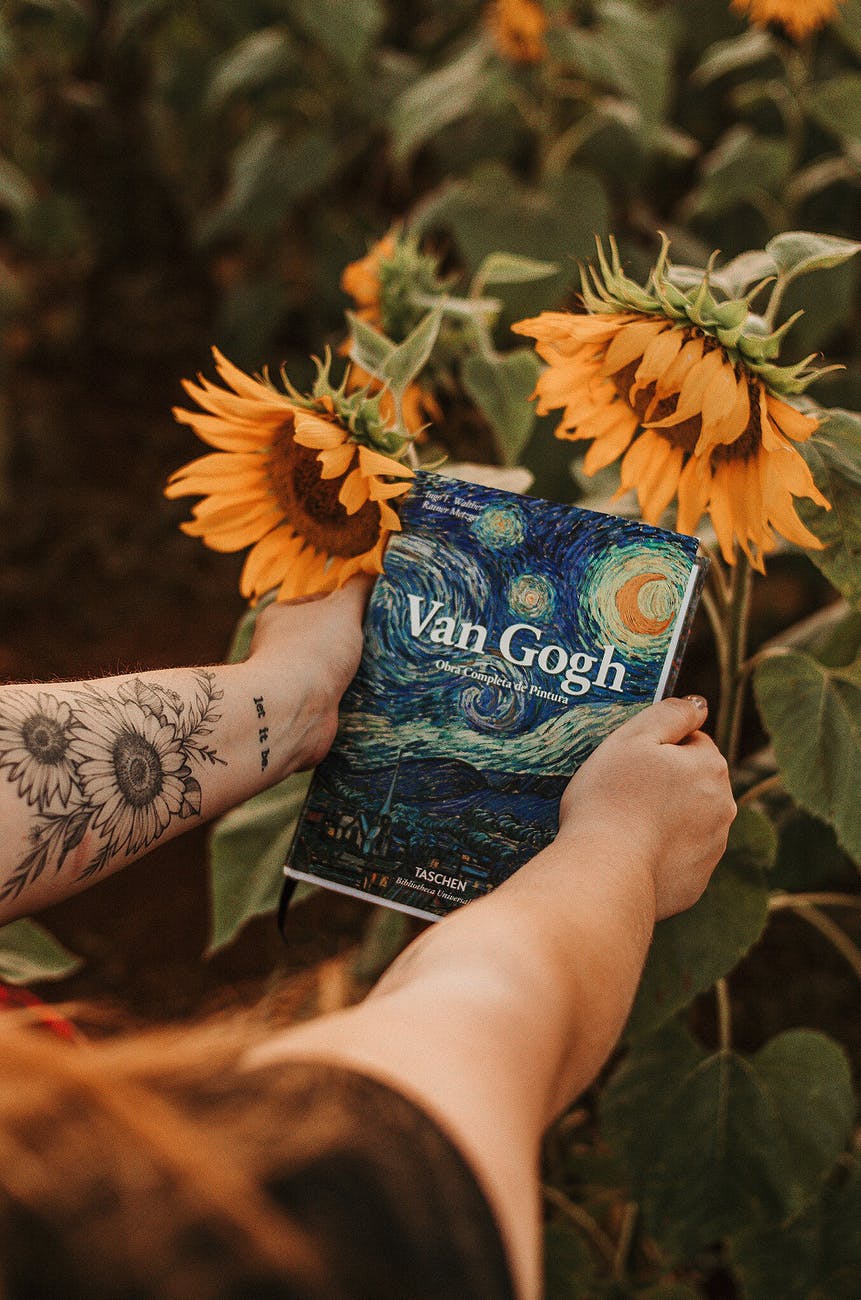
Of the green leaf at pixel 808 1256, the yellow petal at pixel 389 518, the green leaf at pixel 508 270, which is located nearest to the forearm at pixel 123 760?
the yellow petal at pixel 389 518

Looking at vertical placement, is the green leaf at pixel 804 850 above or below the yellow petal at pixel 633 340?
below

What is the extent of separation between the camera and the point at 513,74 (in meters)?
1.43

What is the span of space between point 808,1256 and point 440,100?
128 centimetres

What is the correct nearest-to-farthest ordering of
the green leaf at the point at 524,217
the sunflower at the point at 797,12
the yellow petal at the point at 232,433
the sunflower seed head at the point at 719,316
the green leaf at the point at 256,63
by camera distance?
the sunflower seed head at the point at 719,316 → the yellow petal at the point at 232,433 → the green leaf at the point at 524,217 → the sunflower at the point at 797,12 → the green leaf at the point at 256,63

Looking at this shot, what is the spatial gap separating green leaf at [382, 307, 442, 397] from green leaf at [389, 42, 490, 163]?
0.71m

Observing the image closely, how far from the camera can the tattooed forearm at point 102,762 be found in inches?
23.4

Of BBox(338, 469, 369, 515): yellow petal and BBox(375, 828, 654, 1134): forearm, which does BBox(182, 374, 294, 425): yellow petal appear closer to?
BBox(338, 469, 369, 515): yellow petal

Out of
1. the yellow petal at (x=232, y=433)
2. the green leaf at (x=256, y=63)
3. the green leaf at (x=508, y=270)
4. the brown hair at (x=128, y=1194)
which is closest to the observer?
the brown hair at (x=128, y=1194)

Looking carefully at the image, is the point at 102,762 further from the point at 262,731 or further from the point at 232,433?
the point at 232,433

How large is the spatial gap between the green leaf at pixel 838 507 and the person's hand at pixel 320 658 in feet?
0.87

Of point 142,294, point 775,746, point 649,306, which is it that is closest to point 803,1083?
point 775,746

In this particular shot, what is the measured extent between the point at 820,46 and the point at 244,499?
152 centimetres

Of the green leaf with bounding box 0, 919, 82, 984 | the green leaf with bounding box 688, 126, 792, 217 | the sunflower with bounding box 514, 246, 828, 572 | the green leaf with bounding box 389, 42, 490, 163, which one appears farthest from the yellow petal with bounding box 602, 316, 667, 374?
the green leaf with bounding box 688, 126, 792, 217

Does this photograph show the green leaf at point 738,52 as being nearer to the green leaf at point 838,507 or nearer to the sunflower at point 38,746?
the green leaf at point 838,507
